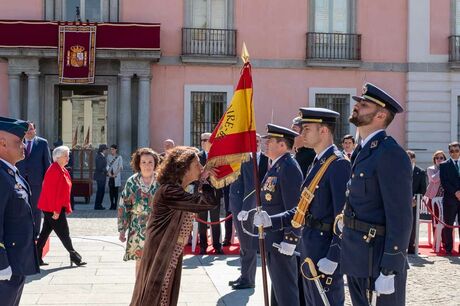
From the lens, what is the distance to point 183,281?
9.29 m

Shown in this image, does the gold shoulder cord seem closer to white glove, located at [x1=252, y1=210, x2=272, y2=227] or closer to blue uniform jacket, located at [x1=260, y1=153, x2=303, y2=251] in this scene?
white glove, located at [x1=252, y1=210, x2=272, y2=227]

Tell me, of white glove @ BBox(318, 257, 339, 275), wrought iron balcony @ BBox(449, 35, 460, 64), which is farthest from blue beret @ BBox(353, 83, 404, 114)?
wrought iron balcony @ BBox(449, 35, 460, 64)

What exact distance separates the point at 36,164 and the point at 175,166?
19.5 ft

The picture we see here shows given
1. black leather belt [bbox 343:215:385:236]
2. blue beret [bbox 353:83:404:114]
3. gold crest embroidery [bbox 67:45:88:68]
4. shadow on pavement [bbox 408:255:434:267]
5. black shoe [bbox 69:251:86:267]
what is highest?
gold crest embroidery [bbox 67:45:88:68]

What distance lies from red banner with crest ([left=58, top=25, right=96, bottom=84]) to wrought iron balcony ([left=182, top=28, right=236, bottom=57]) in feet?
10.1

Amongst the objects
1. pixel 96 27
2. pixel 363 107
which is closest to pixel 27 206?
pixel 363 107

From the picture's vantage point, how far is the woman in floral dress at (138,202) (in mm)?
7855

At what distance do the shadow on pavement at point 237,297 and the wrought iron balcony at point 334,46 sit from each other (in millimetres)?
16818

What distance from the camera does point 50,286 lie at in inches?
349

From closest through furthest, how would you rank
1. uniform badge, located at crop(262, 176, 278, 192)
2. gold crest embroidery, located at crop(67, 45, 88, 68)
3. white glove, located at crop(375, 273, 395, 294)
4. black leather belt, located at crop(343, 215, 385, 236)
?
white glove, located at crop(375, 273, 395, 294) → black leather belt, located at crop(343, 215, 385, 236) → uniform badge, located at crop(262, 176, 278, 192) → gold crest embroidery, located at crop(67, 45, 88, 68)

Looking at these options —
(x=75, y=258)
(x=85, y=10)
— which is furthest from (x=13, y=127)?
(x=85, y=10)

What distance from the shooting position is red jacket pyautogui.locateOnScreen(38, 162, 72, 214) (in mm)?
10227

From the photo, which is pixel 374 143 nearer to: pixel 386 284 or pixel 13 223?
pixel 386 284

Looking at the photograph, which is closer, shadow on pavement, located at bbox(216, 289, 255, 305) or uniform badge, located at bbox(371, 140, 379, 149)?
uniform badge, located at bbox(371, 140, 379, 149)
